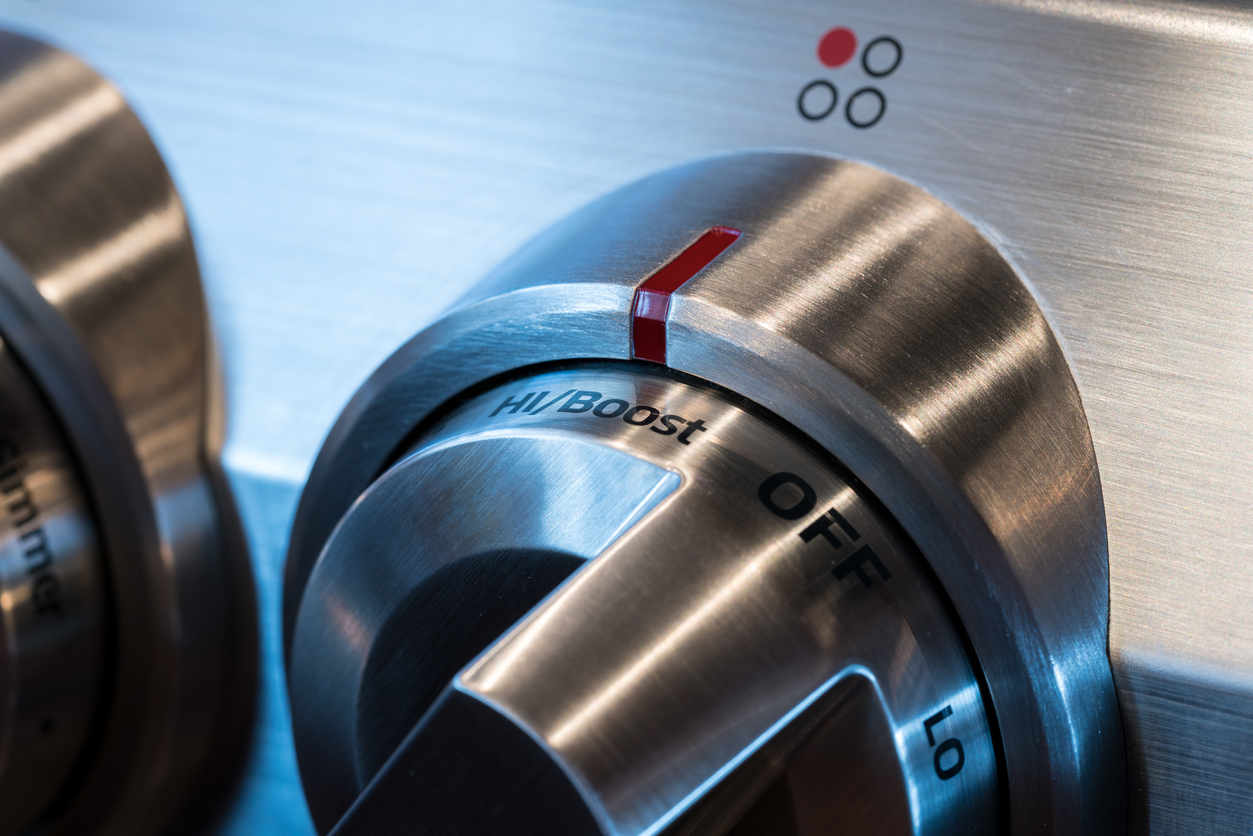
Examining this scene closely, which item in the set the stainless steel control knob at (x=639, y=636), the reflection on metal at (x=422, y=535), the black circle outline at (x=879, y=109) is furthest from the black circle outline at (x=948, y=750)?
the black circle outline at (x=879, y=109)

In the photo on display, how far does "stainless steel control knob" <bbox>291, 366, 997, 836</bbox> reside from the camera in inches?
11.9

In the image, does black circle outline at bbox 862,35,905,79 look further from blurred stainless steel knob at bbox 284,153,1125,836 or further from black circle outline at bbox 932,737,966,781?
black circle outline at bbox 932,737,966,781

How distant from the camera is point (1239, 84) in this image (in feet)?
1.27

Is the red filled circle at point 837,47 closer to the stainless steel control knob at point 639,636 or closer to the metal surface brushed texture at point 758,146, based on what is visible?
the metal surface brushed texture at point 758,146

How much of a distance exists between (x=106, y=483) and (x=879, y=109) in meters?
0.39

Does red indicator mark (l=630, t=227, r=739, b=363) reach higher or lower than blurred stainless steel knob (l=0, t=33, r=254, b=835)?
higher

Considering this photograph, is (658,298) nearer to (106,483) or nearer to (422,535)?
(422,535)

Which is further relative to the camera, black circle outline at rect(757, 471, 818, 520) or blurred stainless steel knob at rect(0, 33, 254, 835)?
blurred stainless steel knob at rect(0, 33, 254, 835)

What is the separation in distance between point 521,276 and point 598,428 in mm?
93

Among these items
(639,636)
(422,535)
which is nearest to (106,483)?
(422,535)

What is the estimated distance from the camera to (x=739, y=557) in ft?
1.11

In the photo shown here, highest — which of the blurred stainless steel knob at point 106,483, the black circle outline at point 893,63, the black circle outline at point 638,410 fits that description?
the black circle outline at point 893,63

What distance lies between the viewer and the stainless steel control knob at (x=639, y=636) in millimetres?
303

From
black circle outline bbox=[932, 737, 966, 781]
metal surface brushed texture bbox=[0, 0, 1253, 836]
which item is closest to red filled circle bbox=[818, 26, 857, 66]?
metal surface brushed texture bbox=[0, 0, 1253, 836]
